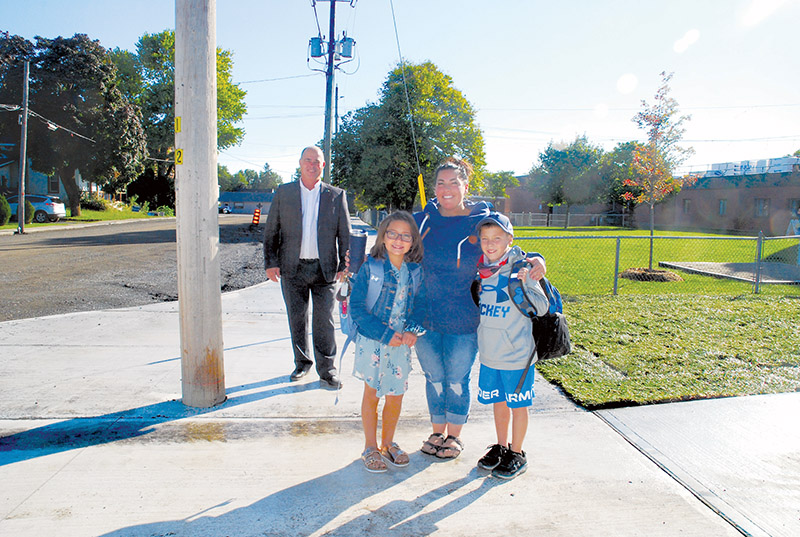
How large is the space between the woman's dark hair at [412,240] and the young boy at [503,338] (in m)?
0.36


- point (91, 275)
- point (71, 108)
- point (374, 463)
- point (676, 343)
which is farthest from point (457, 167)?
point (71, 108)

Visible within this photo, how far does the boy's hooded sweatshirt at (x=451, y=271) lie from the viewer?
324cm

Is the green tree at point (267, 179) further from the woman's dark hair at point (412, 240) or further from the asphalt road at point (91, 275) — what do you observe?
the woman's dark hair at point (412, 240)

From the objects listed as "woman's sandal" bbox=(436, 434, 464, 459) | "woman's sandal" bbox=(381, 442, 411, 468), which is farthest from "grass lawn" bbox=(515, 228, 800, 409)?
"woman's sandal" bbox=(381, 442, 411, 468)

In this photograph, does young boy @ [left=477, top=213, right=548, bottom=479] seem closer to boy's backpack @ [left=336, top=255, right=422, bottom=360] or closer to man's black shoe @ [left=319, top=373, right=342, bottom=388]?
boy's backpack @ [left=336, top=255, right=422, bottom=360]

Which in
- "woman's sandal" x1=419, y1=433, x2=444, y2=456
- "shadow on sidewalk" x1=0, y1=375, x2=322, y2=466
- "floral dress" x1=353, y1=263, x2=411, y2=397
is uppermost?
"floral dress" x1=353, y1=263, x2=411, y2=397

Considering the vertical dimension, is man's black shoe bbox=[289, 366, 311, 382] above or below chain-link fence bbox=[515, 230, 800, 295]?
below

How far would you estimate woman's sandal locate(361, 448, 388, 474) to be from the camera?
312 cm

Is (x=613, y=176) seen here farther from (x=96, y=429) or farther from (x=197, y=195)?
(x=96, y=429)

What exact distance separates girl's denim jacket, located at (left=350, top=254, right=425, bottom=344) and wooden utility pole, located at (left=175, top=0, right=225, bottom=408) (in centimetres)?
134

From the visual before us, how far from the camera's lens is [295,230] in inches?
178

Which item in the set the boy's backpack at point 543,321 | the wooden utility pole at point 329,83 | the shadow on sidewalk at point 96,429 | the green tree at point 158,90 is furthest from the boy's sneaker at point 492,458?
the green tree at point 158,90

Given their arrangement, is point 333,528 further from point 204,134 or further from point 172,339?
point 172,339

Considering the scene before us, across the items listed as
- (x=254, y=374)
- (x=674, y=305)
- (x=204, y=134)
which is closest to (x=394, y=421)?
(x=254, y=374)
